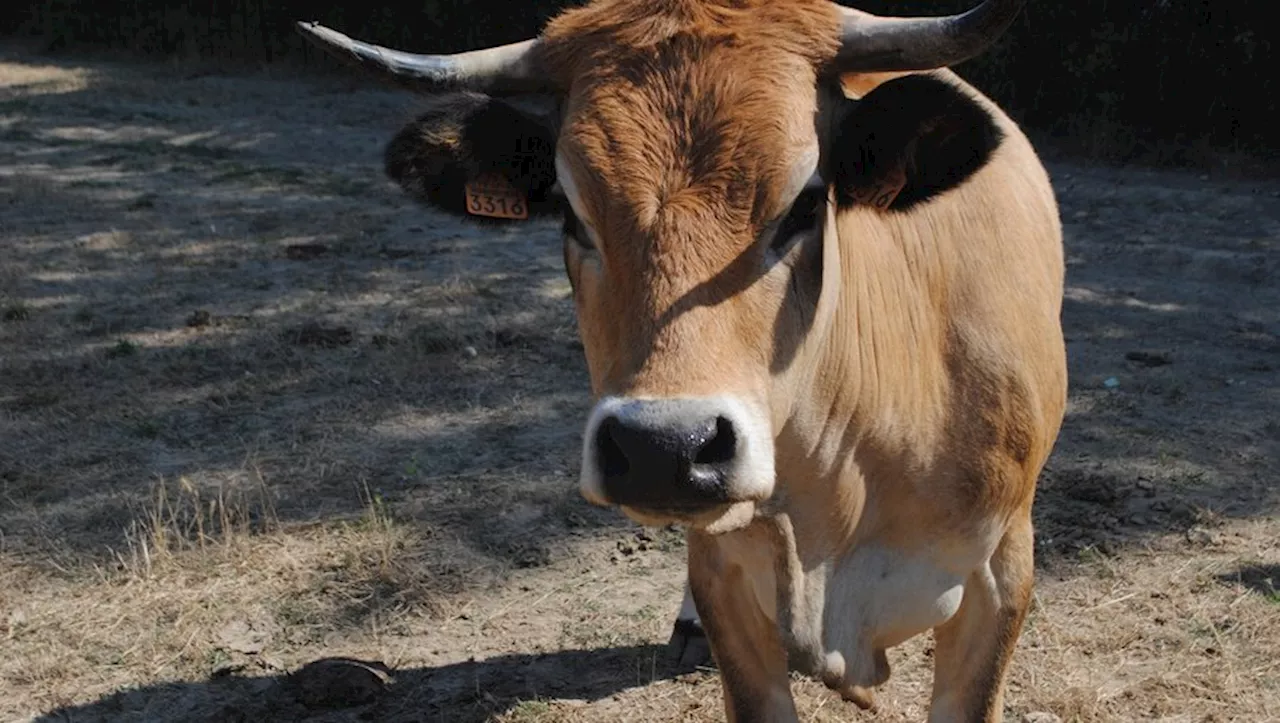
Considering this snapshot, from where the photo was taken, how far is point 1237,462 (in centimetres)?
553

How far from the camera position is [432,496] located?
5449mm

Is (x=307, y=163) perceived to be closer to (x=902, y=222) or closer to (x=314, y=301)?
(x=314, y=301)

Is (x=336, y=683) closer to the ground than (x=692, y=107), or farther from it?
closer to the ground

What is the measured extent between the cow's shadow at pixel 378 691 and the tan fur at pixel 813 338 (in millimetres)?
882

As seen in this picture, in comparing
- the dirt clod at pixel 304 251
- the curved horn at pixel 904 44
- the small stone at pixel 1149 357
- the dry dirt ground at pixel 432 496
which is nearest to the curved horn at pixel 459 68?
the dry dirt ground at pixel 432 496

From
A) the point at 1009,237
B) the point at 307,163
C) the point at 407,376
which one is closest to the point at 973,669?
the point at 1009,237

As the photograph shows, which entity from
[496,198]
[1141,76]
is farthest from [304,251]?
[1141,76]

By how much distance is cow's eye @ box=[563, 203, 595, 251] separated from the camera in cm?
281

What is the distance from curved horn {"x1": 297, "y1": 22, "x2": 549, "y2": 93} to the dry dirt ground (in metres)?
0.11

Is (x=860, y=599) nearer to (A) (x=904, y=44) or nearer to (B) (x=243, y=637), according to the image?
(A) (x=904, y=44)

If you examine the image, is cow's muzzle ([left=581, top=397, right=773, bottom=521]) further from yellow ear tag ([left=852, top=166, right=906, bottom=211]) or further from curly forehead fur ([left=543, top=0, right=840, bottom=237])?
yellow ear tag ([left=852, top=166, right=906, bottom=211])

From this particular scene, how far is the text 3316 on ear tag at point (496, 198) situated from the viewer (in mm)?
3203

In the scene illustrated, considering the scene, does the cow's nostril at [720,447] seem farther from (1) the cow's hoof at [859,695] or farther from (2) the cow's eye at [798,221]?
(1) the cow's hoof at [859,695]

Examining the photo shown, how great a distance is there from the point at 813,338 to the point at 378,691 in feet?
6.78
